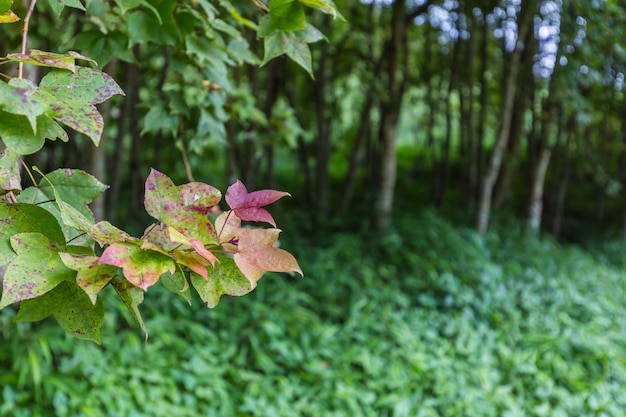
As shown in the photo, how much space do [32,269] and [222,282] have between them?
226 mm

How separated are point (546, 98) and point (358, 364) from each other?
10.0 ft

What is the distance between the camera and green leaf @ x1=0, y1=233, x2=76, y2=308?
71 centimetres

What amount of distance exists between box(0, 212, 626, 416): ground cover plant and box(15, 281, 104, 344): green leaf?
204cm

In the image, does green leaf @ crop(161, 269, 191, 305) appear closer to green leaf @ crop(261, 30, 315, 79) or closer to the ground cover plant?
green leaf @ crop(261, 30, 315, 79)

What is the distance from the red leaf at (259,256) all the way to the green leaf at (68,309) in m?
0.20

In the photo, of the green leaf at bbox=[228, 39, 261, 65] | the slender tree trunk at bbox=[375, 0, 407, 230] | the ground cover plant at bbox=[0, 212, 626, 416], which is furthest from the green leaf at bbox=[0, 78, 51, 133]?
the slender tree trunk at bbox=[375, 0, 407, 230]

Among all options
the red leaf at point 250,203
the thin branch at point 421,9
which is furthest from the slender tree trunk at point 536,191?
the red leaf at point 250,203

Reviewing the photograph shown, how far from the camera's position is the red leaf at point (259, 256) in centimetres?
75

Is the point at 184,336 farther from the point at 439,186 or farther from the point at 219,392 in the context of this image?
the point at 439,186

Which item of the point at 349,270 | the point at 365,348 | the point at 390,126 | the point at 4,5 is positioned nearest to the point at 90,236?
the point at 4,5

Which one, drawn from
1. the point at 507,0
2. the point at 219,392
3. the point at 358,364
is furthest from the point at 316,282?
the point at 507,0

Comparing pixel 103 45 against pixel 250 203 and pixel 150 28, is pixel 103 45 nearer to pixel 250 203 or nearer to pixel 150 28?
pixel 150 28

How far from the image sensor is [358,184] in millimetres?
7824

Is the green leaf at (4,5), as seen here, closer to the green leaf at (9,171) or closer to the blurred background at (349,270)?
the green leaf at (9,171)
